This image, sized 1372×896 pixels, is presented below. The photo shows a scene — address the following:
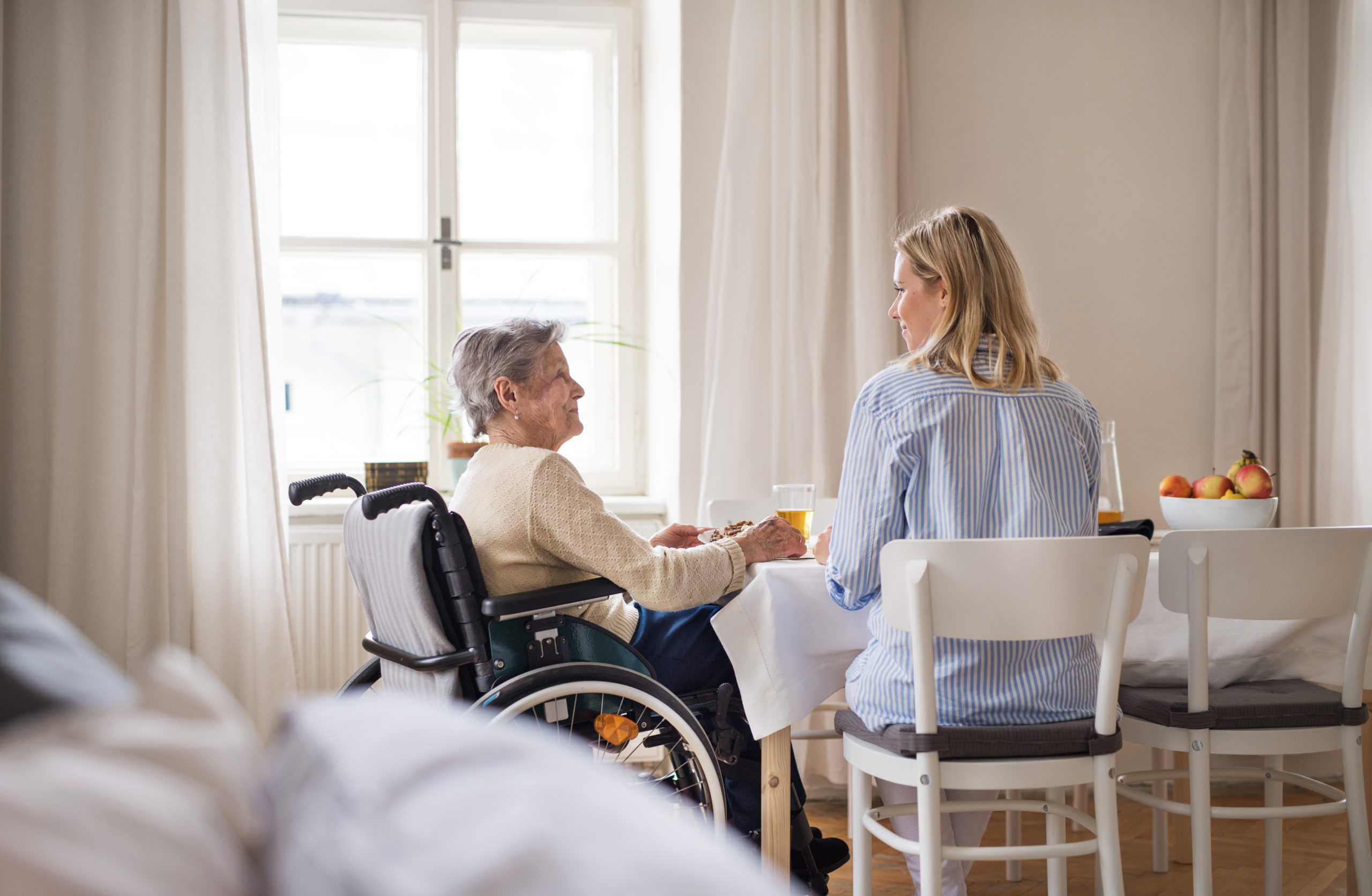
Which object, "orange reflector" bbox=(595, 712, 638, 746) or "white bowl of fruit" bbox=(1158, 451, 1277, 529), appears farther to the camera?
"white bowl of fruit" bbox=(1158, 451, 1277, 529)

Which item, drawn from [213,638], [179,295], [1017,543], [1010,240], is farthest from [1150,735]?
[179,295]

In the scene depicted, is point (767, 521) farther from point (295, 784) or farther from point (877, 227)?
point (295, 784)

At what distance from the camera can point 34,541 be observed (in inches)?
104

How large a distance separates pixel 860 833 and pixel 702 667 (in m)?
0.40

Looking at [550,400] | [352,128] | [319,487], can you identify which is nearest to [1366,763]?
[550,400]

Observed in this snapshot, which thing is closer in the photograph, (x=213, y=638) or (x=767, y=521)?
(x=767, y=521)

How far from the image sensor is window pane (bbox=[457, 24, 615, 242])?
337 cm

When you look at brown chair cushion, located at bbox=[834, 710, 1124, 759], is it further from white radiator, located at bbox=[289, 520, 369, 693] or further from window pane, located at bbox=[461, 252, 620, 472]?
window pane, located at bbox=[461, 252, 620, 472]

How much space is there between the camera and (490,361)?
1.88 meters

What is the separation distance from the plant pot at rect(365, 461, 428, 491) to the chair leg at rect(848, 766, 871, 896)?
1.70 meters

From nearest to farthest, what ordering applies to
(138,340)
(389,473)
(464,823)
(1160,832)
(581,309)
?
(464,823), (1160,832), (138,340), (389,473), (581,309)

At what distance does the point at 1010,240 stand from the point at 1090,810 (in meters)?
1.62

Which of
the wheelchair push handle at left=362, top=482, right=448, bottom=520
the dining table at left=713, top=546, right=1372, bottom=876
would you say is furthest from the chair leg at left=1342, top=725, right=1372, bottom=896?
the wheelchair push handle at left=362, top=482, right=448, bottom=520

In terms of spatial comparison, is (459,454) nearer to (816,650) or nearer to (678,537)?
(678,537)
